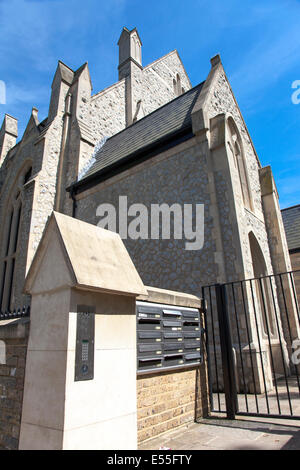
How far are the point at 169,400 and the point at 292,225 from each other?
53.2ft

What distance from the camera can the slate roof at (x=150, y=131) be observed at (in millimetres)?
9863

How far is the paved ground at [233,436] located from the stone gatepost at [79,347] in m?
0.64

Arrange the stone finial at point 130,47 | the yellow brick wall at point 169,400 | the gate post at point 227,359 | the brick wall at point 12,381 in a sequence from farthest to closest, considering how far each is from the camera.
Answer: the stone finial at point 130,47
the gate post at point 227,359
the yellow brick wall at point 169,400
the brick wall at point 12,381

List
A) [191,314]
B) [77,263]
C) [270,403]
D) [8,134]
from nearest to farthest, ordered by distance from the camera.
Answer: [77,263] → [191,314] → [270,403] → [8,134]

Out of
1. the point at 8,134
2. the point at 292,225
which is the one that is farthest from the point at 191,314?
the point at 8,134

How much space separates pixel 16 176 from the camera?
51.8 ft

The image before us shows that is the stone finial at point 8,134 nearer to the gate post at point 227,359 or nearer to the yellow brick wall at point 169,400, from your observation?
the gate post at point 227,359

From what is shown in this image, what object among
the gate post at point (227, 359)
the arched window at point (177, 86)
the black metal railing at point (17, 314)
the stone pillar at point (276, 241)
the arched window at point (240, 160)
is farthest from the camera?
the arched window at point (177, 86)

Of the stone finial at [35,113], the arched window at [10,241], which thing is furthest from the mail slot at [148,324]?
the stone finial at [35,113]

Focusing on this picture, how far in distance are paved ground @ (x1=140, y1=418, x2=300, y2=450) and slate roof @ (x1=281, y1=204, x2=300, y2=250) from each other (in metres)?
13.0

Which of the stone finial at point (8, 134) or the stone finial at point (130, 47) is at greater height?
the stone finial at point (130, 47)

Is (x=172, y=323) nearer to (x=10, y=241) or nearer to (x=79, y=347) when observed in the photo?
(x=79, y=347)

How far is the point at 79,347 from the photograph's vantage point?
111 inches

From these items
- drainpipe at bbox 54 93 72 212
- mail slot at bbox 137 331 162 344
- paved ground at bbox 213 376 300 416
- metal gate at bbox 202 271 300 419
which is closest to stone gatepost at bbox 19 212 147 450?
mail slot at bbox 137 331 162 344
